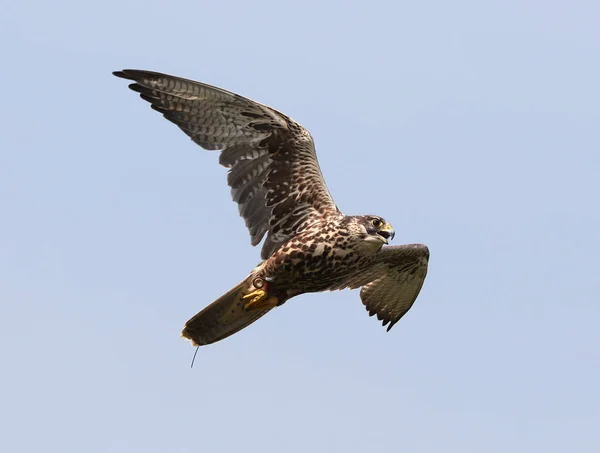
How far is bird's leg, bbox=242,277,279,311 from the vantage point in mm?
17000

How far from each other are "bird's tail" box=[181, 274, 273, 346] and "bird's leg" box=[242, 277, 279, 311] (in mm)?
56

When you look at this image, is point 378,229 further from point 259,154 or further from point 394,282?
point 394,282

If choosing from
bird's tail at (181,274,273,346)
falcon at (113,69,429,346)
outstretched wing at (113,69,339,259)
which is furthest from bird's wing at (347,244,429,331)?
bird's tail at (181,274,273,346)

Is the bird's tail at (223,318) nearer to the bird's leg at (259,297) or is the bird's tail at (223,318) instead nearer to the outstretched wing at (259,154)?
the bird's leg at (259,297)

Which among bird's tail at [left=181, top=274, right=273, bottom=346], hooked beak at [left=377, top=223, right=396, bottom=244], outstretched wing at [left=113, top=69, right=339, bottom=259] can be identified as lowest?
bird's tail at [left=181, top=274, right=273, bottom=346]

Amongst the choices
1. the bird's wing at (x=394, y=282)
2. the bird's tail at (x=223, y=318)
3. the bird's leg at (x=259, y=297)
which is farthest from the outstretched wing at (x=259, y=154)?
the bird's wing at (x=394, y=282)

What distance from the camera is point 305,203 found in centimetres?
1761

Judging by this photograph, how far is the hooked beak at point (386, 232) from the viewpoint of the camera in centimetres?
1658

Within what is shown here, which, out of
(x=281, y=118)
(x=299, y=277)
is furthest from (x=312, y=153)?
(x=299, y=277)


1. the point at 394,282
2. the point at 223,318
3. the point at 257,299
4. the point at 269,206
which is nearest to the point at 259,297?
the point at 257,299

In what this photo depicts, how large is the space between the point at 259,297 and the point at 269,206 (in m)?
1.41

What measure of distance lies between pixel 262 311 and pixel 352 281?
7.44ft

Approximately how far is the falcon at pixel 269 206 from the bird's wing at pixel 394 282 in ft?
2.57

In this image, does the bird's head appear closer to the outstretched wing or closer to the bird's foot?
the outstretched wing
